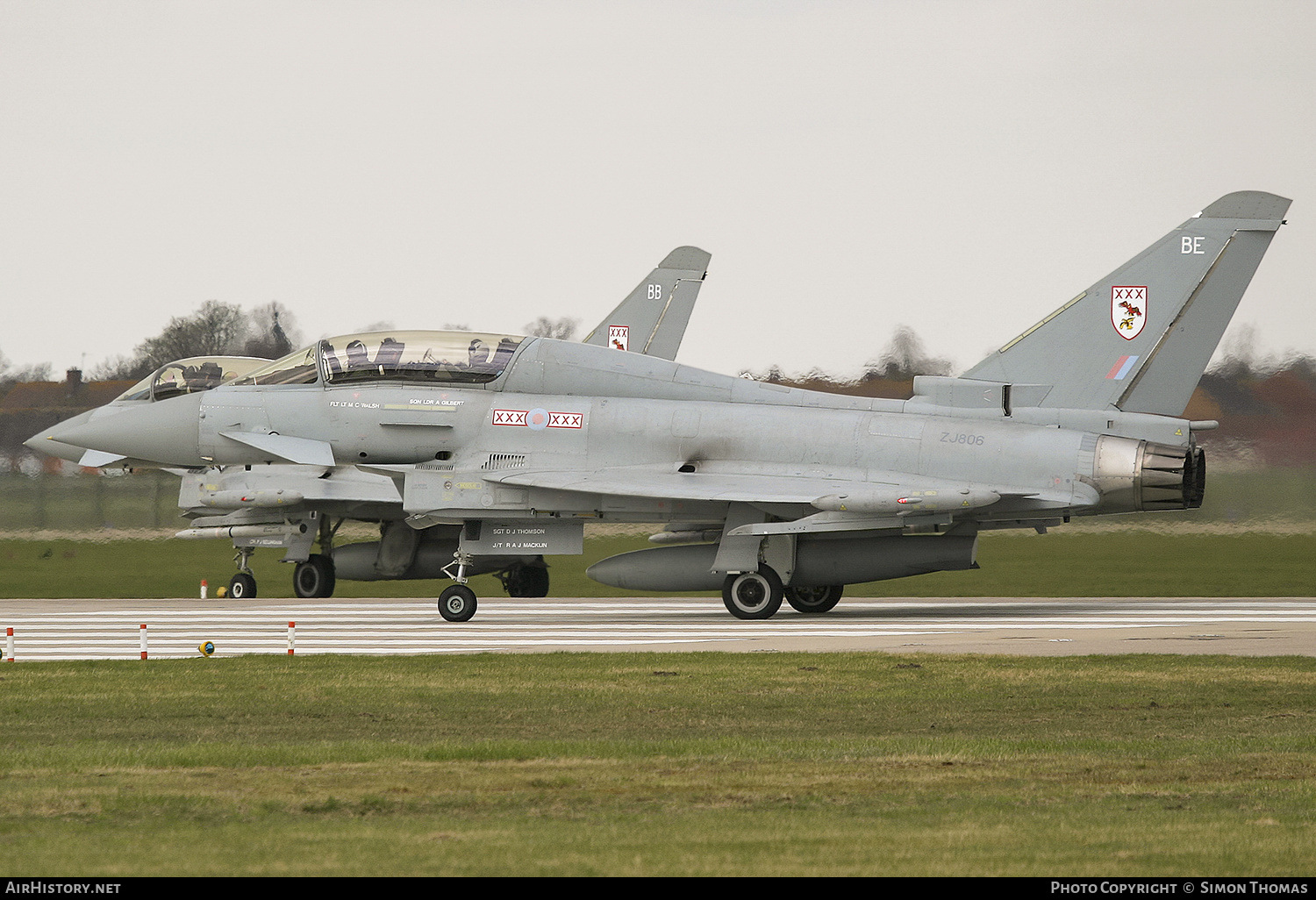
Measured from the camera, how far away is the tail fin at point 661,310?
2959cm

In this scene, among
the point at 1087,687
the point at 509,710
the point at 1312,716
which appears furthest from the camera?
the point at 1087,687

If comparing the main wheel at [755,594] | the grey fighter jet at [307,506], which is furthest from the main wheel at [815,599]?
the grey fighter jet at [307,506]

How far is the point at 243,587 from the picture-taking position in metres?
Answer: 26.6

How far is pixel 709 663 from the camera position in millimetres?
13398

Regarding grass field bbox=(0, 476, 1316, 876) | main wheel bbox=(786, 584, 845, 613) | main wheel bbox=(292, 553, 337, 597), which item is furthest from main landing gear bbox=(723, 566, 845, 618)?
main wheel bbox=(292, 553, 337, 597)

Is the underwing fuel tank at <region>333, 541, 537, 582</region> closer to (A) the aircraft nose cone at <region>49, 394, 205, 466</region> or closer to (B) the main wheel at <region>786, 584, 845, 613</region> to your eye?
(A) the aircraft nose cone at <region>49, 394, 205, 466</region>

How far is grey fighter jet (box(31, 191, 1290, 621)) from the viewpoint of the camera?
60.5ft

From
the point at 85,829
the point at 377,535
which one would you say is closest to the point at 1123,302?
the point at 85,829

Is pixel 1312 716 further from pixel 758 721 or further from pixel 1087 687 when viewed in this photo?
pixel 758 721

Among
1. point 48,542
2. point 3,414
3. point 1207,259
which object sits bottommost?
point 48,542

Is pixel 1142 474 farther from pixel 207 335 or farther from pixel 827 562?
pixel 207 335

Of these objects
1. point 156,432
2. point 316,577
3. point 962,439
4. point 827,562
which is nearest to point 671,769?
point 962,439

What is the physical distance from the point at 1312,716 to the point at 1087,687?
183cm

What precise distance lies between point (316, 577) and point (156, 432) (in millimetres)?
5335
